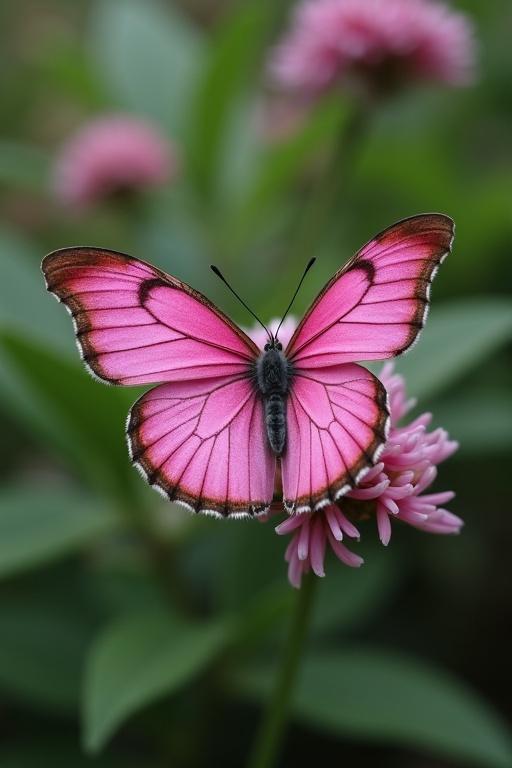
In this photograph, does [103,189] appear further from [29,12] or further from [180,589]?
[29,12]

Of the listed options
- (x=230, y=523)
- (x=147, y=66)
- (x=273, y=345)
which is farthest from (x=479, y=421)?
(x=147, y=66)

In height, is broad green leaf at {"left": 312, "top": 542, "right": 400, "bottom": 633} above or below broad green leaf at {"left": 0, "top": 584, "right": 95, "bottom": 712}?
above

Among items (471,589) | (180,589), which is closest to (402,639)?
(471,589)

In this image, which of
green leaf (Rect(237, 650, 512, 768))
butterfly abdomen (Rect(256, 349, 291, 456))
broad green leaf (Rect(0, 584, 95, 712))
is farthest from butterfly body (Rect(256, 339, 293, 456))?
broad green leaf (Rect(0, 584, 95, 712))

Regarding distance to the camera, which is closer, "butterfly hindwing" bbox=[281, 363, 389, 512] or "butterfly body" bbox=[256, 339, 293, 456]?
"butterfly hindwing" bbox=[281, 363, 389, 512]

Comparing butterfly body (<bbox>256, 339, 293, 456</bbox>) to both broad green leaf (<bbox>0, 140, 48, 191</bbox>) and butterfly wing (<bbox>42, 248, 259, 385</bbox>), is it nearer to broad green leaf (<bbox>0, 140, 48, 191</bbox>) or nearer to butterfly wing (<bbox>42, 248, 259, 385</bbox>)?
butterfly wing (<bbox>42, 248, 259, 385</bbox>)

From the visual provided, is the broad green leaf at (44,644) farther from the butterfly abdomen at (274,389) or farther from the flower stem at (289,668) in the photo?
the butterfly abdomen at (274,389)

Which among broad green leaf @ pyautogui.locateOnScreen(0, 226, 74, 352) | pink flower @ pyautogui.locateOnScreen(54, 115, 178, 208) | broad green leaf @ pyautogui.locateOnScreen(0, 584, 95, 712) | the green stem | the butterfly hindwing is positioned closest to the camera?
the butterfly hindwing
